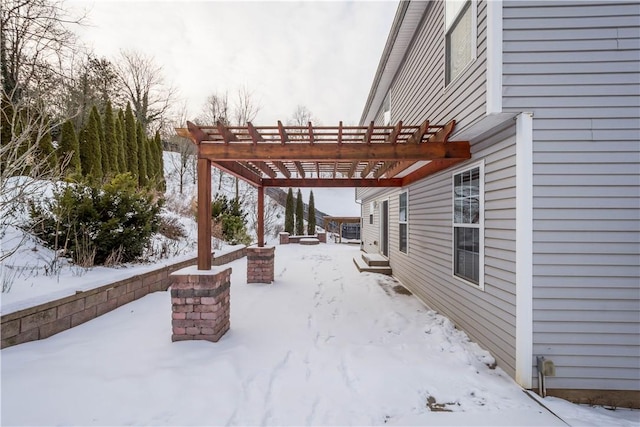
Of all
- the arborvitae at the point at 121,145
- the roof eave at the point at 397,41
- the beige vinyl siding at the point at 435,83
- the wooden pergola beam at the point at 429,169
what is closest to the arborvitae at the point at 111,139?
the arborvitae at the point at 121,145

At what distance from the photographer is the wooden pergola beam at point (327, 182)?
21.2ft

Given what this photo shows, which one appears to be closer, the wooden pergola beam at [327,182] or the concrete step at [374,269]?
the wooden pergola beam at [327,182]

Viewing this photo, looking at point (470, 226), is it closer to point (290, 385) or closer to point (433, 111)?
point (433, 111)

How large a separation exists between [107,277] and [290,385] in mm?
3203

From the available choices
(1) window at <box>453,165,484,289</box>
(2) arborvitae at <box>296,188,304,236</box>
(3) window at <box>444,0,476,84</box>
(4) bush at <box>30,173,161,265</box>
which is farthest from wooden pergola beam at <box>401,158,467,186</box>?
(2) arborvitae at <box>296,188,304,236</box>

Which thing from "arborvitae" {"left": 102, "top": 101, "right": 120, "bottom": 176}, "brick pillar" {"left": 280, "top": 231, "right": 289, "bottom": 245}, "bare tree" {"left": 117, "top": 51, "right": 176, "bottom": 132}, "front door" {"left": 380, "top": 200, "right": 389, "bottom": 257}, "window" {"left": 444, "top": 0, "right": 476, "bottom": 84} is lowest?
"brick pillar" {"left": 280, "top": 231, "right": 289, "bottom": 245}

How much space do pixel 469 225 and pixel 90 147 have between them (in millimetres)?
11409

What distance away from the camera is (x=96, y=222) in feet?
14.6

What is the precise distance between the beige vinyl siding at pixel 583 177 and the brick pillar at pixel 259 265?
15.6ft

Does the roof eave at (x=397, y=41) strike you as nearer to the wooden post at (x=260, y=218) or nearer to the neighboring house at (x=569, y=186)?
the neighboring house at (x=569, y=186)

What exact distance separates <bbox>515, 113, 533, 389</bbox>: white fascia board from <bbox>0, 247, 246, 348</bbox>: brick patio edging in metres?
4.82

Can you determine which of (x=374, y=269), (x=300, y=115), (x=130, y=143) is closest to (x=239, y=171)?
(x=374, y=269)

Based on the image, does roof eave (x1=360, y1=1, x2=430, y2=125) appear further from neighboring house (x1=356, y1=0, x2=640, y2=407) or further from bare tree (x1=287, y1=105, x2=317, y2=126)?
bare tree (x1=287, y1=105, x2=317, y2=126)

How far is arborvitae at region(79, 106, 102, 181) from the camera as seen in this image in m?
9.20
